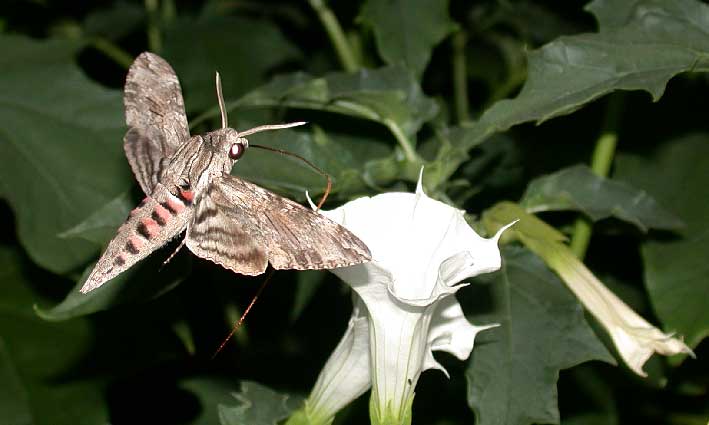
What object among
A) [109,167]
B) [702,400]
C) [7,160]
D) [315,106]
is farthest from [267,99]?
[702,400]

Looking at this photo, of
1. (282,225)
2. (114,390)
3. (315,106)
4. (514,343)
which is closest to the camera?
(282,225)

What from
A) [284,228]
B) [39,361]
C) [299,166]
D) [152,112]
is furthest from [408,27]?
[39,361]

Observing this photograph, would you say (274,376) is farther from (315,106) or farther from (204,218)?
(204,218)

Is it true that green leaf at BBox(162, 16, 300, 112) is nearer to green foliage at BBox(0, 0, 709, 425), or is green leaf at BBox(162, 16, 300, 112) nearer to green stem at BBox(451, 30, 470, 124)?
green foliage at BBox(0, 0, 709, 425)

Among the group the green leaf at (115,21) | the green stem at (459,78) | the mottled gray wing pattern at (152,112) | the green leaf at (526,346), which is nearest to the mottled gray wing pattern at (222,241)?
the mottled gray wing pattern at (152,112)

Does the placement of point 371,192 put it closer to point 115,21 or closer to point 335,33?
point 335,33

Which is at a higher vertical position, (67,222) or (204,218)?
(204,218)
